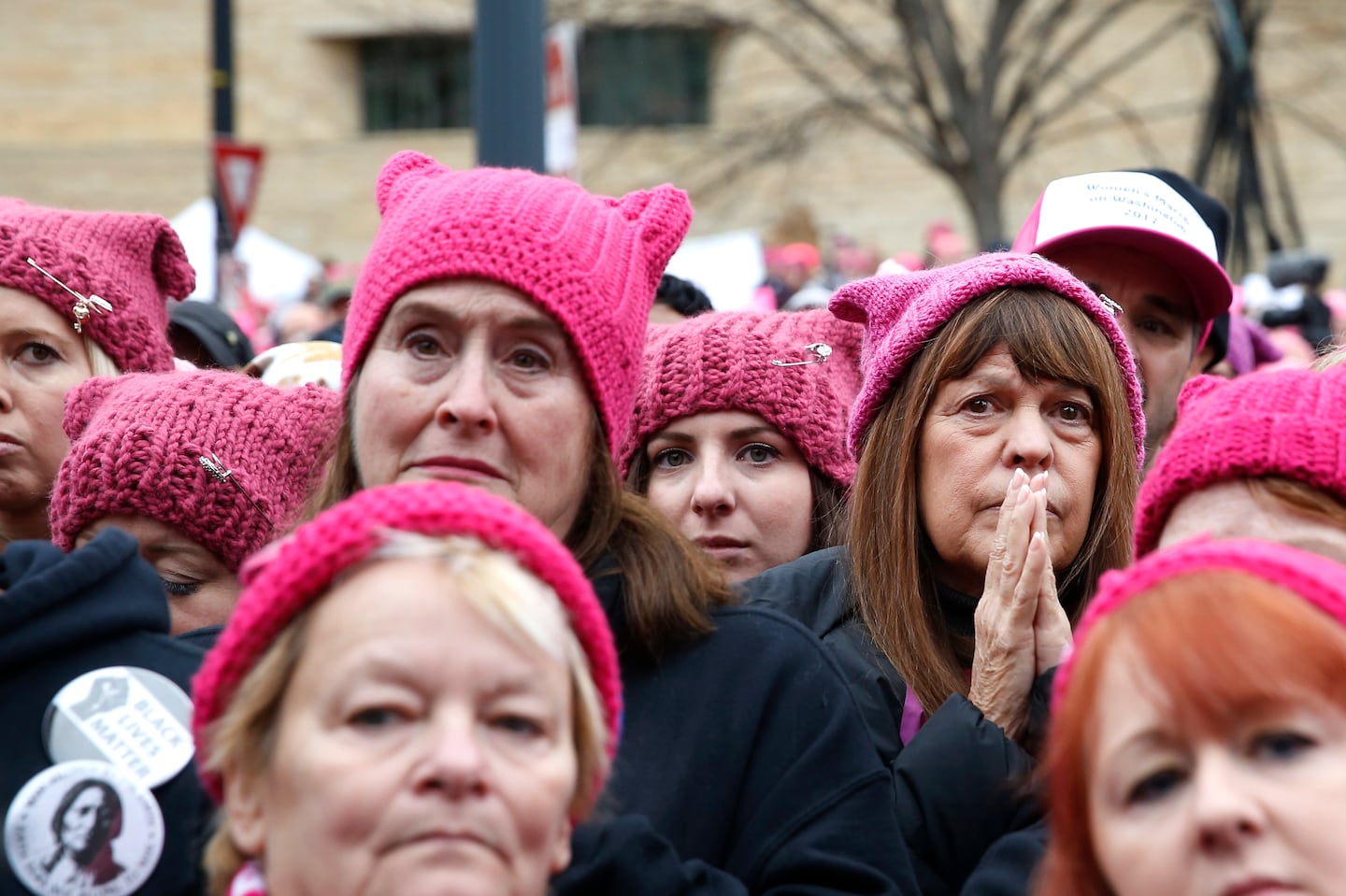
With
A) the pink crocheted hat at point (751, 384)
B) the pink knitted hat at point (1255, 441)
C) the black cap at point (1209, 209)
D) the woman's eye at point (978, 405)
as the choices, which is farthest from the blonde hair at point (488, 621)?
the black cap at point (1209, 209)

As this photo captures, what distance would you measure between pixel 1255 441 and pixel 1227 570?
23.8 inches

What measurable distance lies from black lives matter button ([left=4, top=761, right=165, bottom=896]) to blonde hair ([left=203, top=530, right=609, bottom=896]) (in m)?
0.20

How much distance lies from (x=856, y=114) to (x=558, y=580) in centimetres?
1441

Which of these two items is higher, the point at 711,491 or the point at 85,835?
the point at 711,491

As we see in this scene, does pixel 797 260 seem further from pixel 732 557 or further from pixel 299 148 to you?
pixel 299 148

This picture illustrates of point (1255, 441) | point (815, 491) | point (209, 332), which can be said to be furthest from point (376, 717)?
Answer: point (209, 332)

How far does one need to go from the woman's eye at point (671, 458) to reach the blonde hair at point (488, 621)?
2031mm

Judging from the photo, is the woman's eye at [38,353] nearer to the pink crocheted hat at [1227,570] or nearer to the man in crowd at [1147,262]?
the man in crowd at [1147,262]

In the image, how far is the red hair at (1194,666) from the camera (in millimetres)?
1972

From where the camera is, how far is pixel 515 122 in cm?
621

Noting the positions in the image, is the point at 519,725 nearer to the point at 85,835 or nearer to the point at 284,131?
the point at 85,835

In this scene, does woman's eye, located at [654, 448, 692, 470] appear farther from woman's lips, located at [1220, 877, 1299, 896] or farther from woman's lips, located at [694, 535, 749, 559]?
woman's lips, located at [1220, 877, 1299, 896]

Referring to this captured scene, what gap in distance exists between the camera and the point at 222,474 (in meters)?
3.62

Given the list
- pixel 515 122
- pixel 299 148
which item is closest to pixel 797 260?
pixel 515 122
